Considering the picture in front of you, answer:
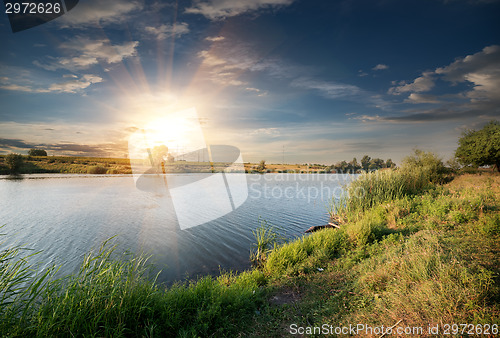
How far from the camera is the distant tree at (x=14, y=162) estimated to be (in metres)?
33.9

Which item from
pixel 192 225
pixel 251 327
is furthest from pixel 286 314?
pixel 192 225

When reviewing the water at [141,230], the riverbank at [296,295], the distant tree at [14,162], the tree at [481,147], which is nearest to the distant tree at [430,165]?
the tree at [481,147]

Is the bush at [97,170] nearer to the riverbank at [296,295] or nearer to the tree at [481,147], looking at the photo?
the riverbank at [296,295]

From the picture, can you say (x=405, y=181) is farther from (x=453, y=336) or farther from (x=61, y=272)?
(x=61, y=272)

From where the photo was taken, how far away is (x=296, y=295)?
5.40 m

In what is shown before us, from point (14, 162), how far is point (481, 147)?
2658 inches

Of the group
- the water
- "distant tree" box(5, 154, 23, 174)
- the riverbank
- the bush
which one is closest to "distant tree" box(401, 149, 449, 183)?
the water

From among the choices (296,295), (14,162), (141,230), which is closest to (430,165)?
(296,295)

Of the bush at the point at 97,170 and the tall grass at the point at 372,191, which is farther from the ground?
the bush at the point at 97,170

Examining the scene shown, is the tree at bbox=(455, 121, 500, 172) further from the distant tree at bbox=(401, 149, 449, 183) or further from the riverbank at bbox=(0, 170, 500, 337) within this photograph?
the riverbank at bbox=(0, 170, 500, 337)

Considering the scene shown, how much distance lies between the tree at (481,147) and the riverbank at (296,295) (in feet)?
80.4

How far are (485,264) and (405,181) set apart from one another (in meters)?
13.5

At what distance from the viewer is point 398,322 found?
10.5 feet

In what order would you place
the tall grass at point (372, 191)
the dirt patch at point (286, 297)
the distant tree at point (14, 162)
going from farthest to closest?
the distant tree at point (14, 162) < the tall grass at point (372, 191) < the dirt patch at point (286, 297)
